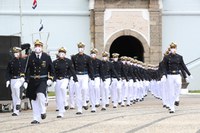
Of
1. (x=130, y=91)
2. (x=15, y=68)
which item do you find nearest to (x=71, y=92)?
(x=15, y=68)

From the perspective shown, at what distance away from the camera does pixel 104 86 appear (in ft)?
78.8

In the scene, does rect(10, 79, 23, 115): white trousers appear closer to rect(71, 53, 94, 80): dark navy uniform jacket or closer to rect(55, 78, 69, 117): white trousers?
rect(55, 78, 69, 117): white trousers

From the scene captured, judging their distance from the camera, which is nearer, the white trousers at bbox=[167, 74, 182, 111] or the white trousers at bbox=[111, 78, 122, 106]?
the white trousers at bbox=[167, 74, 182, 111]

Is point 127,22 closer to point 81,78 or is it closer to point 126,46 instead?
point 126,46

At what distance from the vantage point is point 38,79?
16.3 m

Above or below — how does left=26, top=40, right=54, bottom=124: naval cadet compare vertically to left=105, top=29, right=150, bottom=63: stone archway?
below

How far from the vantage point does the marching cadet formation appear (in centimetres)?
1636

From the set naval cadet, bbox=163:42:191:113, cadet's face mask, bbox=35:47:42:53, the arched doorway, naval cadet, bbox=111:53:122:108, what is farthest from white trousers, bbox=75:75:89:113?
the arched doorway

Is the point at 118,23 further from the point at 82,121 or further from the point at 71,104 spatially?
the point at 82,121

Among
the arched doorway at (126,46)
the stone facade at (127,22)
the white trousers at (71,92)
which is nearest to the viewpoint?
the white trousers at (71,92)

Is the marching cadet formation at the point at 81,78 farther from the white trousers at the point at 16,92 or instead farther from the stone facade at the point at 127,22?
the stone facade at the point at 127,22

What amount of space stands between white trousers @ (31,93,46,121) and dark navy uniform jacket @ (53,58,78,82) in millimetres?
3262

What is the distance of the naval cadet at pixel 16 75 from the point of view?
20125mm

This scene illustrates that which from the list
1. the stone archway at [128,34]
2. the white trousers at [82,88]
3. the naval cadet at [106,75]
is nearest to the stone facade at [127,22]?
the stone archway at [128,34]
